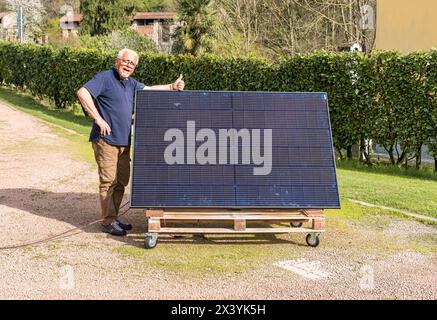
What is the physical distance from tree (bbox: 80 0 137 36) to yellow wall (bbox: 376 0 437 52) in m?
37.7

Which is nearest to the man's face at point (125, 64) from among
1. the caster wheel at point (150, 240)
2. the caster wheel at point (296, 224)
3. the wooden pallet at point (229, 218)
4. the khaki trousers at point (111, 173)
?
the khaki trousers at point (111, 173)

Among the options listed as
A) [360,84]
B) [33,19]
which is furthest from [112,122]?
[33,19]

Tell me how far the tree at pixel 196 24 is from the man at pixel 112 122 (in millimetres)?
25948

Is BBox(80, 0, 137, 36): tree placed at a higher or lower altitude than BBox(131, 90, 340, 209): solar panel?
higher

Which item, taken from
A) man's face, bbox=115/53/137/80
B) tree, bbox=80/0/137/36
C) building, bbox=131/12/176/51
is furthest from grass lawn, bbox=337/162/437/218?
building, bbox=131/12/176/51

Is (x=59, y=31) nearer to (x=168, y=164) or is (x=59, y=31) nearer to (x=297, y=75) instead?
(x=297, y=75)

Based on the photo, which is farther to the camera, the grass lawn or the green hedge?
the green hedge

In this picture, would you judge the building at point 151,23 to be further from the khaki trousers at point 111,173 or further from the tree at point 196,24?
the khaki trousers at point 111,173

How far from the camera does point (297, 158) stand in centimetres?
663

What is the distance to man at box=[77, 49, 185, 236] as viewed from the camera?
6555 millimetres

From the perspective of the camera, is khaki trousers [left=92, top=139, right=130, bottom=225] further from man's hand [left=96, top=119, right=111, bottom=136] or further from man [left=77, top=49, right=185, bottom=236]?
man's hand [left=96, top=119, right=111, bottom=136]

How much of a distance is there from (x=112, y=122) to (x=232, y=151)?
141 centimetres

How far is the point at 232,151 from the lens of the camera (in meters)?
6.63
